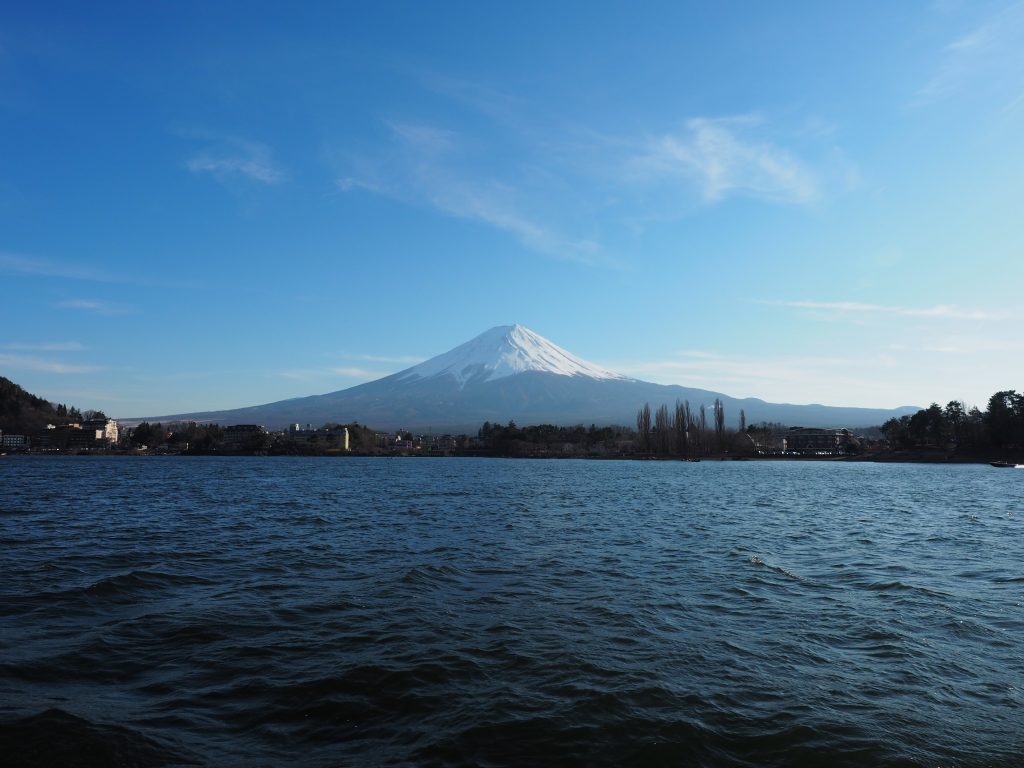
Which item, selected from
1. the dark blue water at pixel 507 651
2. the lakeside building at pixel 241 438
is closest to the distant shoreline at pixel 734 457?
the lakeside building at pixel 241 438

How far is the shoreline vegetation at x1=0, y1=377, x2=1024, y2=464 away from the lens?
5037 inches

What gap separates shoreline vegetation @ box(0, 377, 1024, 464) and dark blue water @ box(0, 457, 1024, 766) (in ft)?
416

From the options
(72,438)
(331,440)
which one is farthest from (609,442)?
(72,438)

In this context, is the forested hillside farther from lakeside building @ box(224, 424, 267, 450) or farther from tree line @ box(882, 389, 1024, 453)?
tree line @ box(882, 389, 1024, 453)

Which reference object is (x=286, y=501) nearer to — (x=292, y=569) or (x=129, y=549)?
(x=129, y=549)

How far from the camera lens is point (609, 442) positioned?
180 meters

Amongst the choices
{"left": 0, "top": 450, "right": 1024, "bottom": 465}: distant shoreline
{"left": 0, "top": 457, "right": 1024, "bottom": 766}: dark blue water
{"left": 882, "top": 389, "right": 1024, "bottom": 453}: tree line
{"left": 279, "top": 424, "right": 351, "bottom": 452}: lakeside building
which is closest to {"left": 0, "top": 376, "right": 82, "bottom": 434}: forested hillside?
{"left": 0, "top": 450, "right": 1024, "bottom": 465}: distant shoreline

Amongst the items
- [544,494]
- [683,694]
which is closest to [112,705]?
[683,694]

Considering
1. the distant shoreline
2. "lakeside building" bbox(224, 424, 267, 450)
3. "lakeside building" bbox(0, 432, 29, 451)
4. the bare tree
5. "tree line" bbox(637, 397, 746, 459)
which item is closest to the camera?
the distant shoreline

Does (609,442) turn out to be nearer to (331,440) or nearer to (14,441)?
(331,440)

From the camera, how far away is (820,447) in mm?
197625

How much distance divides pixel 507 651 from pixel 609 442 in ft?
569

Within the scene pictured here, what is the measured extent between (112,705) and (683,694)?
665 centimetres

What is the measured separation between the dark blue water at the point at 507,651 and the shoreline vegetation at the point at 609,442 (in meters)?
127
